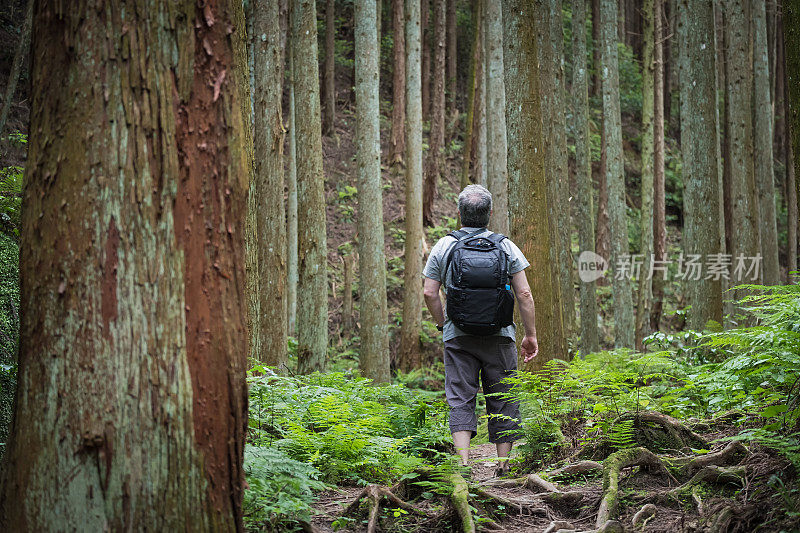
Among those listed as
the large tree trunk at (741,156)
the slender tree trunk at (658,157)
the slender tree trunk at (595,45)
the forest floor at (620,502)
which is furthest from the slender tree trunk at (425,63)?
the forest floor at (620,502)

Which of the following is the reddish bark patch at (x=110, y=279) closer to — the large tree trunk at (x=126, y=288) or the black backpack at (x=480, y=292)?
the large tree trunk at (x=126, y=288)

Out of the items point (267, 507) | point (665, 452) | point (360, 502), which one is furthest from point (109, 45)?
point (665, 452)

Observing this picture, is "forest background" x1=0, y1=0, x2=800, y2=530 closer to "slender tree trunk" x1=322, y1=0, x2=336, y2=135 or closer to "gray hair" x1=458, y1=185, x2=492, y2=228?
"slender tree trunk" x1=322, y1=0, x2=336, y2=135

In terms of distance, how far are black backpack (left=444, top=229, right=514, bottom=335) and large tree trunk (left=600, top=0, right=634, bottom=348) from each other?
11.4 meters

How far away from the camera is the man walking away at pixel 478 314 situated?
15.5ft

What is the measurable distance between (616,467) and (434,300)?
6.15ft

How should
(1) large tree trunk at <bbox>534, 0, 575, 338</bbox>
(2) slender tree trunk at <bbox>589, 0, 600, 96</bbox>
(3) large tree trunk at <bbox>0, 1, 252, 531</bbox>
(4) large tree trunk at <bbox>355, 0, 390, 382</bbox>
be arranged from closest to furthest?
(3) large tree trunk at <bbox>0, 1, 252, 531</bbox> → (1) large tree trunk at <bbox>534, 0, 575, 338</bbox> → (4) large tree trunk at <bbox>355, 0, 390, 382</bbox> → (2) slender tree trunk at <bbox>589, 0, 600, 96</bbox>

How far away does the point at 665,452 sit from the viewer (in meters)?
4.15

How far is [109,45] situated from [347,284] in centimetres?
1540

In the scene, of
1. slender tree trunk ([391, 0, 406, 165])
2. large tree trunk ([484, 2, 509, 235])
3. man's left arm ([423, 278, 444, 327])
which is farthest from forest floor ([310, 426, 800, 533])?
slender tree trunk ([391, 0, 406, 165])

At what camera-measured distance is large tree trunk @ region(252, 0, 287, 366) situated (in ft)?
29.3

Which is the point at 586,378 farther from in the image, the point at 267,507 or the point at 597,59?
the point at 597,59

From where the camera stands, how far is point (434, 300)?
5.00 meters

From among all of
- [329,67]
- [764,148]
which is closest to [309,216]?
[764,148]
